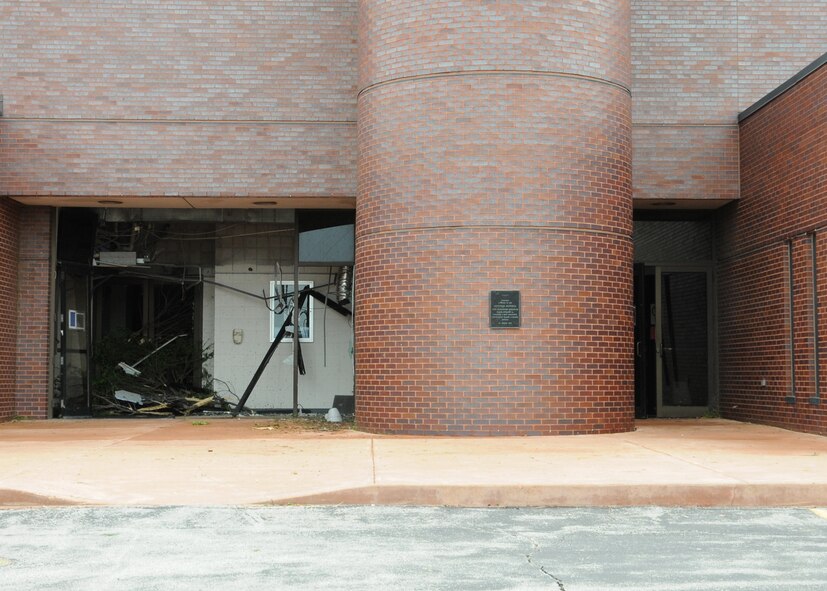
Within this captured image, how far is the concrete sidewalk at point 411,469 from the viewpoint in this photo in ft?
Answer: 27.7

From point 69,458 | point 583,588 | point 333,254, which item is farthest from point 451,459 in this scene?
point 333,254

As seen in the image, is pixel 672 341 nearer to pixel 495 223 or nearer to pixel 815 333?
pixel 815 333

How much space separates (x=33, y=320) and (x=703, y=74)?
1084 cm

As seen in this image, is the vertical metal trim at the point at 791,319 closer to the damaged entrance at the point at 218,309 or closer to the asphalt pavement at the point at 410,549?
the asphalt pavement at the point at 410,549

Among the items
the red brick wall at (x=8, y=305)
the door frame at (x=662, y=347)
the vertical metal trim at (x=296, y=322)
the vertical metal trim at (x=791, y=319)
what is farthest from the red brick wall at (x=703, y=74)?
Result: the red brick wall at (x=8, y=305)

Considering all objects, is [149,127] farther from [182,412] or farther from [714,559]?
[714,559]

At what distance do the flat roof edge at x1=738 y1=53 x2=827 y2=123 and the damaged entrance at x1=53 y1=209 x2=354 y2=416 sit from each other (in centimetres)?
625

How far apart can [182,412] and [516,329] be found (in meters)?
7.23

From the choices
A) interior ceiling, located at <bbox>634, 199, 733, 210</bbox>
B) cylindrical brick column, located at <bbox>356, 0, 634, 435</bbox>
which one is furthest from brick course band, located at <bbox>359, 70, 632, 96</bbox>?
interior ceiling, located at <bbox>634, 199, 733, 210</bbox>

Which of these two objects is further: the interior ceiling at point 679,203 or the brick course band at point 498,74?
the interior ceiling at point 679,203

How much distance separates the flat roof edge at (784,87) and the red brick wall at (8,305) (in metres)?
11.0

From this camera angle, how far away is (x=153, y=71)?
15633 millimetres

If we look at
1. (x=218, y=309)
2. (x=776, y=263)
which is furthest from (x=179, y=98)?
(x=776, y=263)

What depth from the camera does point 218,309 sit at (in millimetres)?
17938
